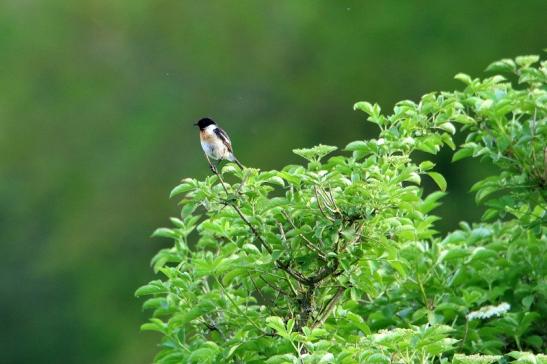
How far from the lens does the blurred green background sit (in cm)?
1650

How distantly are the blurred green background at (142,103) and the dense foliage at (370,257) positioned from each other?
10.1m

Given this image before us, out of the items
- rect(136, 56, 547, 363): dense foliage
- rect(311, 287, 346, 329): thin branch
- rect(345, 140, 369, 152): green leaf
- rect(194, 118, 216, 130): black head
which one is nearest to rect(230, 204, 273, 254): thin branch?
rect(136, 56, 547, 363): dense foliage

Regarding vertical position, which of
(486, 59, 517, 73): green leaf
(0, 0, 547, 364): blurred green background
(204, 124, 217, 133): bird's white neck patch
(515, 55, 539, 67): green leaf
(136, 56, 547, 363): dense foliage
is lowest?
(136, 56, 547, 363): dense foliage

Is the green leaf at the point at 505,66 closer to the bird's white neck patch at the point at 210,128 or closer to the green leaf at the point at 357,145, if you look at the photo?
the green leaf at the point at 357,145

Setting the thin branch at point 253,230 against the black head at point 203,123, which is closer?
the thin branch at point 253,230

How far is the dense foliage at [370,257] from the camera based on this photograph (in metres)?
3.33

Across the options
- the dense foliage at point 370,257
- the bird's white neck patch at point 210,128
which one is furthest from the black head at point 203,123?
the dense foliage at point 370,257

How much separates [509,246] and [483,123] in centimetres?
55

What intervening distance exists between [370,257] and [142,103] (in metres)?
15.7

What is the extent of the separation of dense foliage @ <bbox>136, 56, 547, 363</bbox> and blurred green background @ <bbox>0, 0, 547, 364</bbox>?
1010 cm

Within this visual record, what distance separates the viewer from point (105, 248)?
17266 mm

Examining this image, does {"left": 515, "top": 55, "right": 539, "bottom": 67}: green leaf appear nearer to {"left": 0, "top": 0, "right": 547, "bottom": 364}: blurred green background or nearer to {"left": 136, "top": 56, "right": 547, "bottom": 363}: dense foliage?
{"left": 136, "top": 56, "right": 547, "bottom": 363}: dense foliage

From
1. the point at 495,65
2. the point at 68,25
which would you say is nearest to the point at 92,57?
the point at 68,25

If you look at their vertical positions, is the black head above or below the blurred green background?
below
